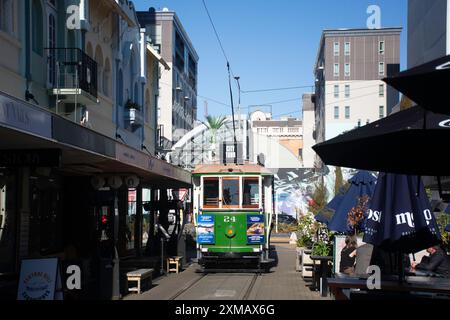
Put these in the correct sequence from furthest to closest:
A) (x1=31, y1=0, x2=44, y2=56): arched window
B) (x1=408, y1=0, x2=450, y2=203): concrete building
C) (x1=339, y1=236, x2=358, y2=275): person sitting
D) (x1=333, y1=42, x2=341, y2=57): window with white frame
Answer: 1. (x1=333, y1=42, x2=341, y2=57): window with white frame
2. (x1=408, y1=0, x2=450, y2=203): concrete building
3. (x1=31, y1=0, x2=44, y2=56): arched window
4. (x1=339, y1=236, x2=358, y2=275): person sitting

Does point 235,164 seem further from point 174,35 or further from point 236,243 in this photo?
point 174,35

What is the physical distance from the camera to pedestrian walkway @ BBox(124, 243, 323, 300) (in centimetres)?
1416

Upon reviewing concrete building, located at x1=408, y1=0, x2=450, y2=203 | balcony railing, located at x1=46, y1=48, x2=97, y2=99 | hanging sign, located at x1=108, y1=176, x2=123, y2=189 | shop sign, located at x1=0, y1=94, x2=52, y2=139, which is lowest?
hanging sign, located at x1=108, y1=176, x2=123, y2=189

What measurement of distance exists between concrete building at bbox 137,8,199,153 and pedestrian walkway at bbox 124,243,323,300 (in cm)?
3220

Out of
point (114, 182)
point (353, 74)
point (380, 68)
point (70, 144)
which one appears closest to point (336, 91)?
point (353, 74)

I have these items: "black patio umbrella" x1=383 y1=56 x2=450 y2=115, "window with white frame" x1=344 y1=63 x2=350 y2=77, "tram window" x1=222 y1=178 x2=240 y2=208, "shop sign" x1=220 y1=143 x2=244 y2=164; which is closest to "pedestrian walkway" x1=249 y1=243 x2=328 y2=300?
"tram window" x1=222 y1=178 x2=240 y2=208

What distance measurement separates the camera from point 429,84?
385 cm

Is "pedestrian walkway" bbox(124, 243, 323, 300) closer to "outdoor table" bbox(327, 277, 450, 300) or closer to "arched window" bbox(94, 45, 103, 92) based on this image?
"outdoor table" bbox(327, 277, 450, 300)

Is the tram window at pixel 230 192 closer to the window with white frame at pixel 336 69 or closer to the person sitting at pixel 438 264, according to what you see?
the person sitting at pixel 438 264

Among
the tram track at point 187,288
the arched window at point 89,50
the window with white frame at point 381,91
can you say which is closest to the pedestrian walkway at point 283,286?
the tram track at point 187,288

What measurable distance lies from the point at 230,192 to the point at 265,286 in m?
3.78

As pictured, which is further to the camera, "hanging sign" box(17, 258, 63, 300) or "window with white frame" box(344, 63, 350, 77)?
"window with white frame" box(344, 63, 350, 77)

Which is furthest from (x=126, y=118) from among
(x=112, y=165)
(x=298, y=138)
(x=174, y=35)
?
(x=298, y=138)
